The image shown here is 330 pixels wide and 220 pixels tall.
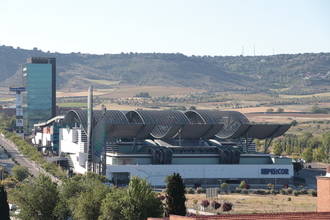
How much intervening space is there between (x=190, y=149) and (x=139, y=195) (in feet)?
269

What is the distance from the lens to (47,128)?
641 ft

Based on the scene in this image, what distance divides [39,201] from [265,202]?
122ft

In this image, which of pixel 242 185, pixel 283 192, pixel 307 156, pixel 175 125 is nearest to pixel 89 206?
pixel 283 192

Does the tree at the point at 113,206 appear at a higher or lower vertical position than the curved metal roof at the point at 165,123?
lower

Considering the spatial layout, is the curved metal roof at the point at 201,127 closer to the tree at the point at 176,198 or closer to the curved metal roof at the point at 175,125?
the curved metal roof at the point at 175,125

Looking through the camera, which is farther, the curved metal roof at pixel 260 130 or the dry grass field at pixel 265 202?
the curved metal roof at pixel 260 130

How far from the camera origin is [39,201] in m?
82.8

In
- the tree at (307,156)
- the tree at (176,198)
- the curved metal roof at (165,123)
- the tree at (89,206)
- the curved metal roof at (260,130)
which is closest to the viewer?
the tree at (176,198)

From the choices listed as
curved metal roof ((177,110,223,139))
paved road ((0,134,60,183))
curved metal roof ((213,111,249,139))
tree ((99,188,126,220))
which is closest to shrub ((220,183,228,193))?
curved metal roof ((177,110,223,139))

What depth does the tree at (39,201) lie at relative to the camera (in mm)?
82750

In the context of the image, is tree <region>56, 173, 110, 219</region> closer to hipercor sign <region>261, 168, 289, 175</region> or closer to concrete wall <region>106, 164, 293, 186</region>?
concrete wall <region>106, 164, 293, 186</region>

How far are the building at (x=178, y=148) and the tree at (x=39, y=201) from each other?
5883 centimetres

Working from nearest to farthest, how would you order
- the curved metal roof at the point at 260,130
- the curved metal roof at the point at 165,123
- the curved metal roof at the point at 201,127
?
the curved metal roof at the point at 165,123 < the curved metal roof at the point at 201,127 < the curved metal roof at the point at 260,130

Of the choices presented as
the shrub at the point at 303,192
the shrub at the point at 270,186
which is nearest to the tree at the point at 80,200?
the shrub at the point at 303,192
